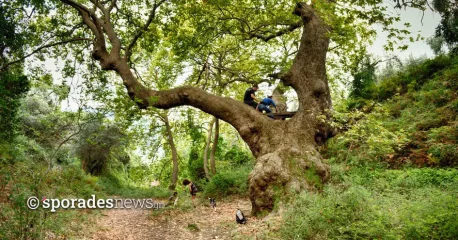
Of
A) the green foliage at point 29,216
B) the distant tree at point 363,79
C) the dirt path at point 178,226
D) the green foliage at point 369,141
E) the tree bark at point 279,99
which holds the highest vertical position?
the distant tree at point 363,79

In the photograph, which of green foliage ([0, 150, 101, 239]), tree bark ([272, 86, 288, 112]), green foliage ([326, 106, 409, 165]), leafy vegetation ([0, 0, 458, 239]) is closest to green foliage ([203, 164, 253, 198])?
leafy vegetation ([0, 0, 458, 239])

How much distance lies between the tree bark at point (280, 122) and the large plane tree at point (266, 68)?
0.02 metres

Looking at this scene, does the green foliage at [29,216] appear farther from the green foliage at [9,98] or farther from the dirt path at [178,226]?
the green foliage at [9,98]

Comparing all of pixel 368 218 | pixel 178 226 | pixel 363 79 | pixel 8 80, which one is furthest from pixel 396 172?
pixel 8 80

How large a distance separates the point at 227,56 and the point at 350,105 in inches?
296

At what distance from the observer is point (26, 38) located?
8.26 meters

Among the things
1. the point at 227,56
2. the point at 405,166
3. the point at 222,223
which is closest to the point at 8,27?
the point at 222,223

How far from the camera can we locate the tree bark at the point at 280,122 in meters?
7.18

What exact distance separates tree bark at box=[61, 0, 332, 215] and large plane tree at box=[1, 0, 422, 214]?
0.02m

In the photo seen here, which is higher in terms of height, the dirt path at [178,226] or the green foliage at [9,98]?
the green foliage at [9,98]

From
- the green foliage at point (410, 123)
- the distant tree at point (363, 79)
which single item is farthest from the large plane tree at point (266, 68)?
the distant tree at point (363, 79)

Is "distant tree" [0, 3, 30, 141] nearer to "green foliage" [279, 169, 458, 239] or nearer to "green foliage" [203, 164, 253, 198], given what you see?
"green foliage" [279, 169, 458, 239]

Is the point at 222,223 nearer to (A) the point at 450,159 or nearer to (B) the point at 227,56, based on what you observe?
(A) the point at 450,159

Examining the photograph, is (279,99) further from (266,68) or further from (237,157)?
(237,157)
